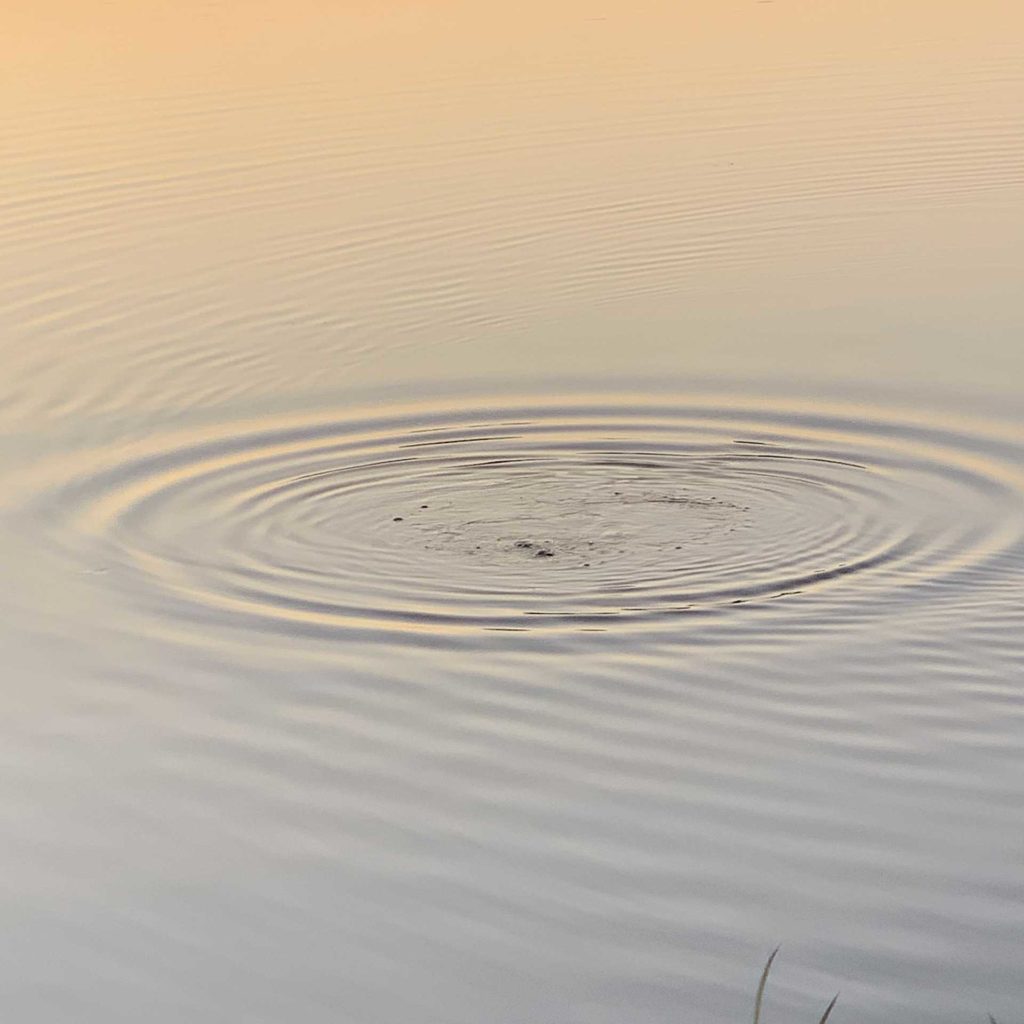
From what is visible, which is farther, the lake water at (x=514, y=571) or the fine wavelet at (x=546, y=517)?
the fine wavelet at (x=546, y=517)

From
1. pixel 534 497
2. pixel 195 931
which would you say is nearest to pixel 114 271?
pixel 534 497

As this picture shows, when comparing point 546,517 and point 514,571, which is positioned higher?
point 546,517

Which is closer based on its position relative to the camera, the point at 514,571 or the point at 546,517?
the point at 514,571

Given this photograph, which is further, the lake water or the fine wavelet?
the fine wavelet
